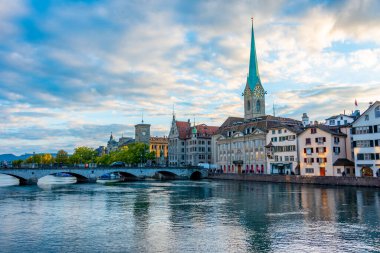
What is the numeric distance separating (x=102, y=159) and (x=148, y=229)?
547 ft

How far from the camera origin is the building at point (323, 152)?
3499 inches

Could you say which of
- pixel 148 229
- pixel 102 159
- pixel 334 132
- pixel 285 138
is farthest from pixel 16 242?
pixel 102 159

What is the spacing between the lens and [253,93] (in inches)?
6540

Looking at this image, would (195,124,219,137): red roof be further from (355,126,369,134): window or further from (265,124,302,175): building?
(355,126,369,134): window

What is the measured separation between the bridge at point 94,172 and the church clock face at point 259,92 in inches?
1835

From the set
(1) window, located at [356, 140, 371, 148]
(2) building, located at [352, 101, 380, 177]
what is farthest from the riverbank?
(1) window, located at [356, 140, 371, 148]

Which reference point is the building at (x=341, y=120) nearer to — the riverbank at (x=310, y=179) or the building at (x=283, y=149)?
the building at (x=283, y=149)

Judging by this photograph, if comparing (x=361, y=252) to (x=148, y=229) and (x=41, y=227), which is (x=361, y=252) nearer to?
(x=148, y=229)

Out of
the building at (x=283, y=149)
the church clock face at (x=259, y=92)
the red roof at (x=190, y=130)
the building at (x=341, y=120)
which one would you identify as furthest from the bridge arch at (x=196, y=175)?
the building at (x=341, y=120)

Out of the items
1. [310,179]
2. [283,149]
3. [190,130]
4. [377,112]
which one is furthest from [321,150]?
[190,130]

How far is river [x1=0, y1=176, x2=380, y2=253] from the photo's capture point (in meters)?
28.0

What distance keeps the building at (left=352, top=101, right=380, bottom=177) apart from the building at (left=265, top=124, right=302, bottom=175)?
2002 centimetres

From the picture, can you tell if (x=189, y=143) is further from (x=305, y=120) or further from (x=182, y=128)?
(x=305, y=120)

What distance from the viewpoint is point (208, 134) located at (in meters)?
A: 160
